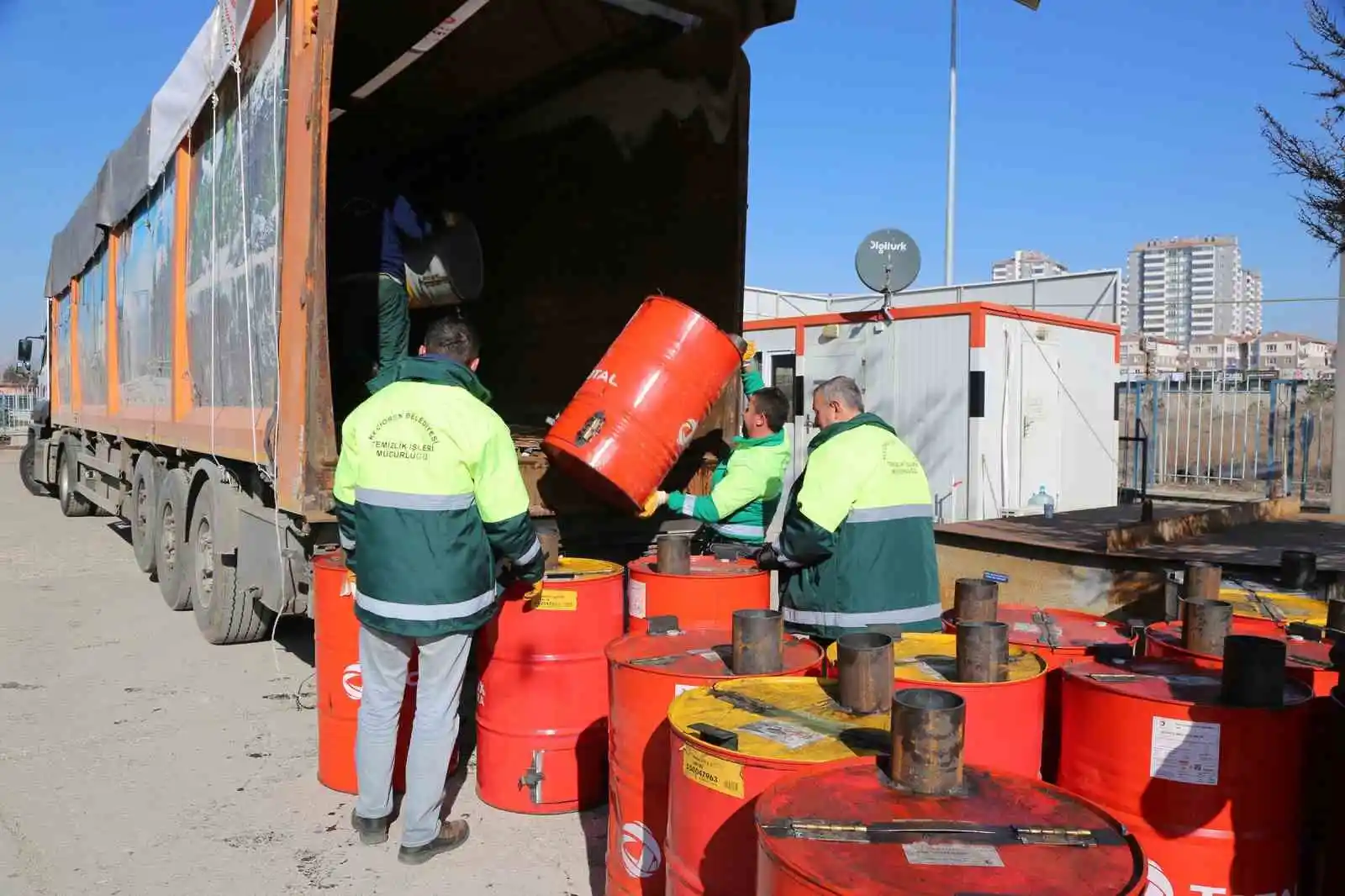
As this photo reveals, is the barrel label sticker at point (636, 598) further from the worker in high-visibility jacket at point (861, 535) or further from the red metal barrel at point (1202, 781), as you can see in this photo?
the red metal barrel at point (1202, 781)

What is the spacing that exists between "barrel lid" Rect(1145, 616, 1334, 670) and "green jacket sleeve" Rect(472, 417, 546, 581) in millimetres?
1981

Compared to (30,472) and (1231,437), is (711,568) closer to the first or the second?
(1231,437)

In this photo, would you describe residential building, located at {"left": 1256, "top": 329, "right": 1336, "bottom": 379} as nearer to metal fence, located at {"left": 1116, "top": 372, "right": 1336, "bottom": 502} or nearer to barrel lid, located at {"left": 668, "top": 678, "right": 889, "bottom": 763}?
metal fence, located at {"left": 1116, "top": 372, "right": 1336, "bottom": 502}

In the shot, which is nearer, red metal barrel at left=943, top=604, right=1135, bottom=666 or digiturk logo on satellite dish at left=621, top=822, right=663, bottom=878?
digiturk logo on satellite dish at left=621, top=822, right=663, bottom=878

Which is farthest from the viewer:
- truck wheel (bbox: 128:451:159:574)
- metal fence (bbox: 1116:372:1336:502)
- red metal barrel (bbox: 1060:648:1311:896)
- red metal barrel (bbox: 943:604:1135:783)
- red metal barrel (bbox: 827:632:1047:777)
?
metal fence (bbox: 1116:372:1336:502)

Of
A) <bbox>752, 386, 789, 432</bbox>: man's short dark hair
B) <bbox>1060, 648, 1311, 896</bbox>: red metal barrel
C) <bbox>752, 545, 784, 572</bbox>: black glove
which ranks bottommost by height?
<bbox>1060, 648, 1311, 896</bbox>: red metal barrel

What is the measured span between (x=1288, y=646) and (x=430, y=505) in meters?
2.61

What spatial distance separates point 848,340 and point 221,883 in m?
9.03

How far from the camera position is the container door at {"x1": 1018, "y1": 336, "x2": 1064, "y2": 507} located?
1059cm

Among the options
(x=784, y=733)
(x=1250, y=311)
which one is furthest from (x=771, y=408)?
(x=1250, y=311)

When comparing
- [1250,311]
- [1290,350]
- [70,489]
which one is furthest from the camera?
[1250,311]

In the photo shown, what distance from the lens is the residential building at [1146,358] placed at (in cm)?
1636

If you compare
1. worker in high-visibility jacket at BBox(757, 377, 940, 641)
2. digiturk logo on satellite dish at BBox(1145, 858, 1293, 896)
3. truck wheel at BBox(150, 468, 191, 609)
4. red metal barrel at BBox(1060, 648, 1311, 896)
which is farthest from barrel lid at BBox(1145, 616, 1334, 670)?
truck wheel at BBox(150, 468, 191, 609)

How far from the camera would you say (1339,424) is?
873 centimetres
